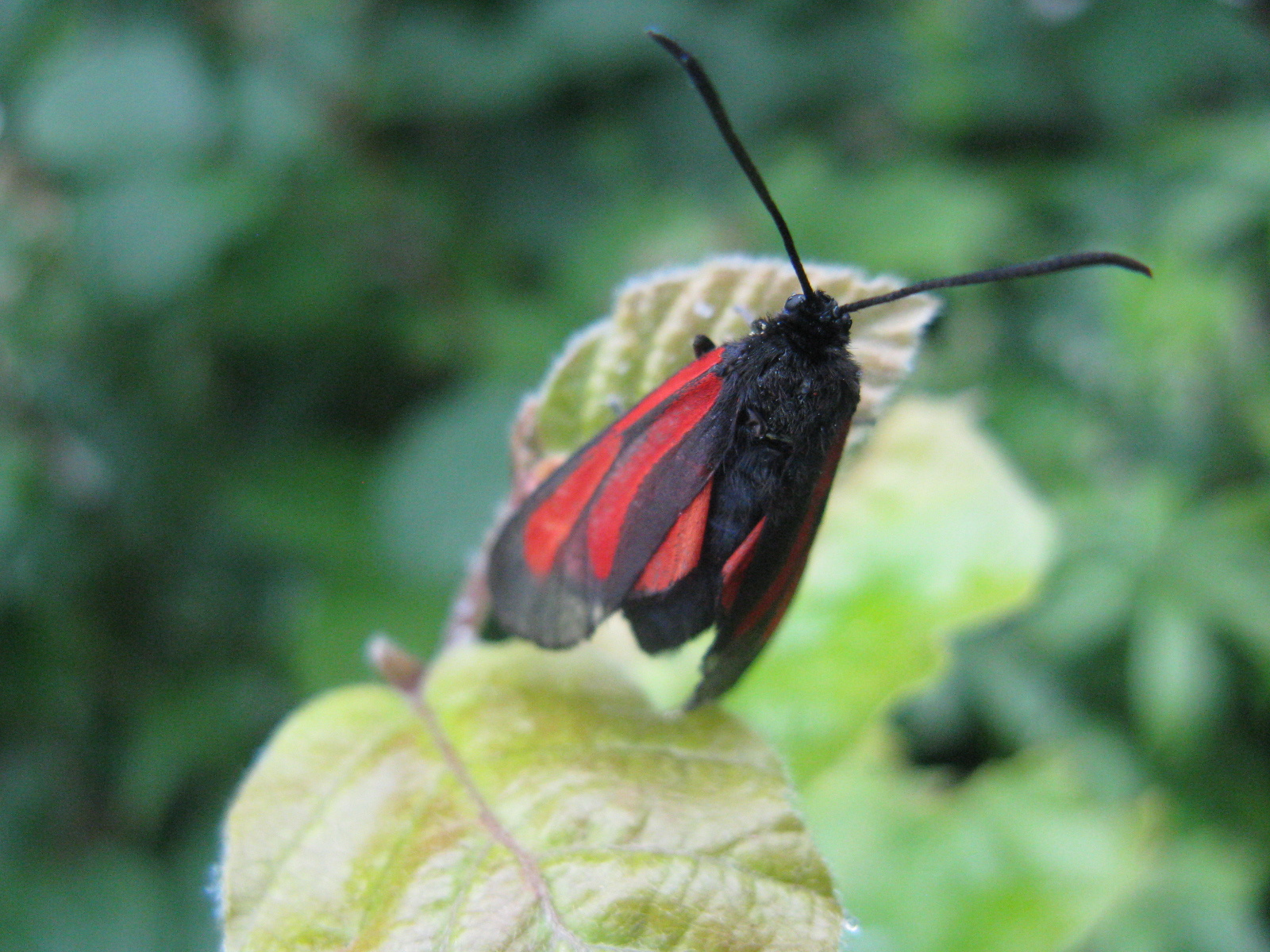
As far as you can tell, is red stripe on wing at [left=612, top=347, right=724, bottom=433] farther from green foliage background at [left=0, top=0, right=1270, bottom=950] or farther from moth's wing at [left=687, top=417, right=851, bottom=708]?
green foliage background at [left=0, top=0, right=1270, bottom=950]

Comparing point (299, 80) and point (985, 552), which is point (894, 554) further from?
point (299, 80)

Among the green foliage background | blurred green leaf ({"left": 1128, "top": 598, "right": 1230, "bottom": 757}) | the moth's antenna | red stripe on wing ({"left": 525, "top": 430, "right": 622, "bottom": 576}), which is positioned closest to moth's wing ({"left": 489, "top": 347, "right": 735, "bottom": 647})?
red stripe on wing ({"left": 525, "top": 430, "right": 622, "bottom": 576})

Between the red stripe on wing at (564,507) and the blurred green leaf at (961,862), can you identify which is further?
the blurred green leaf at (961,862)

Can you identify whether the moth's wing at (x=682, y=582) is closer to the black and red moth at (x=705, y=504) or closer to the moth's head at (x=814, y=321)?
the black and red moth at (x=705, y=504)

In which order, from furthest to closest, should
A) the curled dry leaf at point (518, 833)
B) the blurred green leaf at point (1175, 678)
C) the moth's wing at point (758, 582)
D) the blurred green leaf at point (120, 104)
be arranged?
the blurred green leaf at point (1175, 678)
the blurred green leaf at point (120, 104)
the moth's wing at point (758, 582)
the curled dry leaf at point (518, 833)

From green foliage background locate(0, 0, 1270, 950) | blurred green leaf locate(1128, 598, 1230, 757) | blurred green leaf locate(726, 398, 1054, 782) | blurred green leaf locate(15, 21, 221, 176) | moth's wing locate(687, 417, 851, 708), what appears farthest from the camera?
blurred green leaf locate(1128, 598, 1230, 757)

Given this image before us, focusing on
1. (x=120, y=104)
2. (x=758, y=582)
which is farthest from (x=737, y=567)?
(x=120, y=104)

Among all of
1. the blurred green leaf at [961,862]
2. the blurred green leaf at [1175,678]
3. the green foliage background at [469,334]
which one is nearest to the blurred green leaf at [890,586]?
the blurred green leaf at [961,862]
